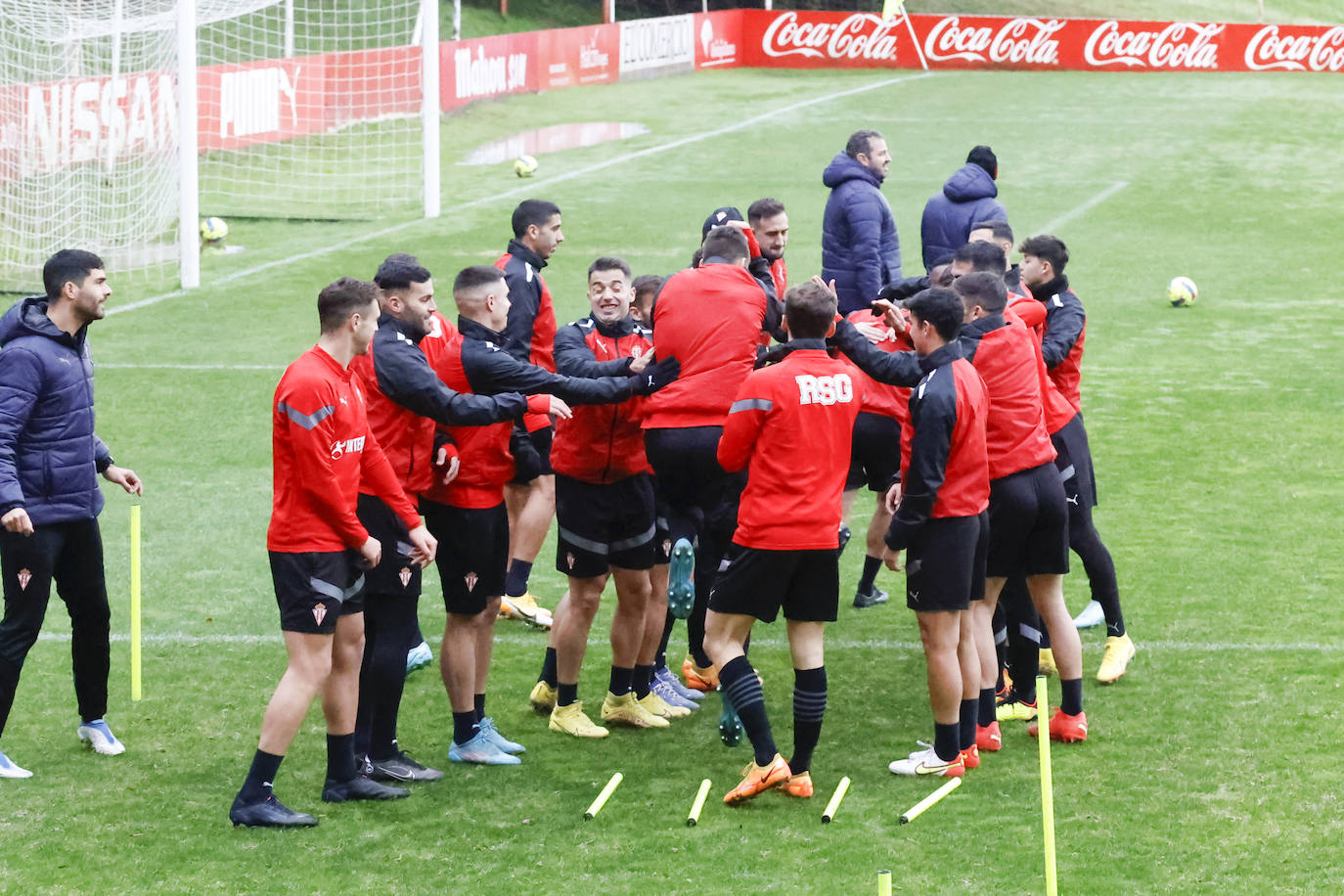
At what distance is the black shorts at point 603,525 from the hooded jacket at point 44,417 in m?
2.06

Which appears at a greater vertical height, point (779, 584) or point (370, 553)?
point (370, 553)

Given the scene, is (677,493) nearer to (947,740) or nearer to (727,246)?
(727,246)

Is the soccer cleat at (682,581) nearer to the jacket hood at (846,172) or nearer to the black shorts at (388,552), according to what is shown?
the black shorts at (388,552)

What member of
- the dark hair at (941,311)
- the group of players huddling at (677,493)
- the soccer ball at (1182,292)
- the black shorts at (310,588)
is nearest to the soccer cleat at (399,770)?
the group of players huddling at (677,493)

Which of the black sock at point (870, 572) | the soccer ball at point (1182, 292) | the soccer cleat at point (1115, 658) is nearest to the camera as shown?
the soccer cleat at point (1115, 658)

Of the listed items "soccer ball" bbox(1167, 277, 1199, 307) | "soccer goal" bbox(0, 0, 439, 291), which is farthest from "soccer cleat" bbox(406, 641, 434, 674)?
"soccer ball" bbox(1167, 277, 1199, 307)

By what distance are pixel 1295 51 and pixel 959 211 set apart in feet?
95.5

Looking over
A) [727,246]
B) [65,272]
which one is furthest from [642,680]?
Answer: [65,272]

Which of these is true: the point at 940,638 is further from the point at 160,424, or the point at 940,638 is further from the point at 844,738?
the point at 160,424

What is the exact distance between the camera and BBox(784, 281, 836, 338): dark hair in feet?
21.3

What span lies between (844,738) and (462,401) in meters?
2.33

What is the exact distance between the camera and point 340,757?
6484 millimetres

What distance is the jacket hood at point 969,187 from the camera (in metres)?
10.4

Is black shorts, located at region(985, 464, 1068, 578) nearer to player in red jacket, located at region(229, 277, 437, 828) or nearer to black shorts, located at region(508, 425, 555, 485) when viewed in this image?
black shorts, located at region(508, 425, 555, 485)
